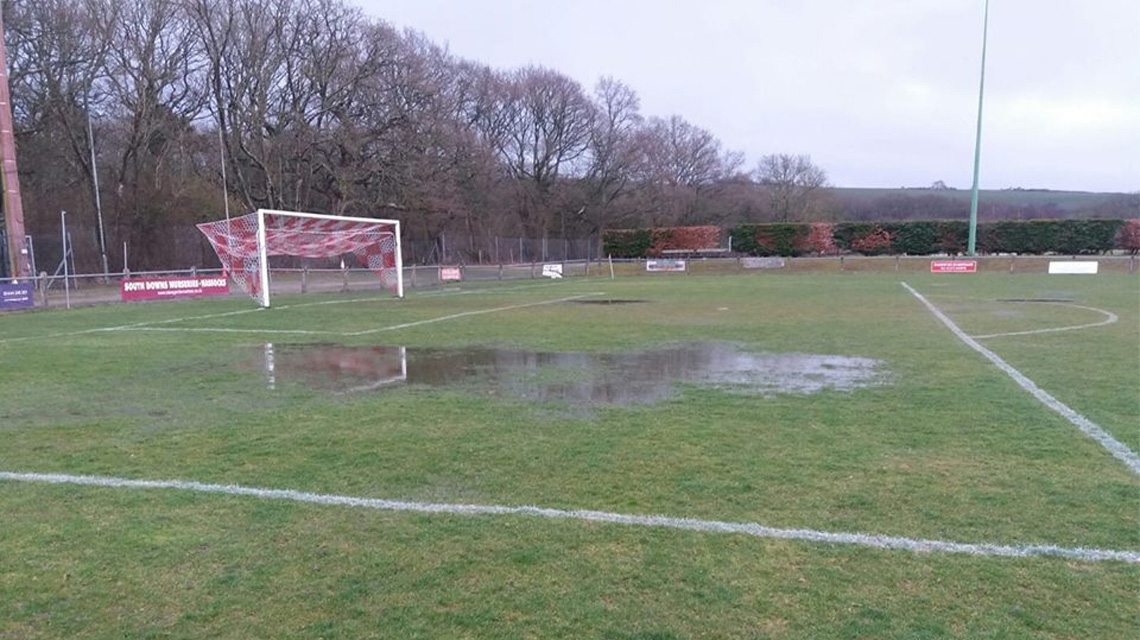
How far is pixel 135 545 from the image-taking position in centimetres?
398

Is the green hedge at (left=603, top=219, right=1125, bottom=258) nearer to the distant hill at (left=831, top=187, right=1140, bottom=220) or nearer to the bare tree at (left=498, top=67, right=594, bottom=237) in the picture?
the bare tree at (left=498, top=67, right=594, bottom=237)

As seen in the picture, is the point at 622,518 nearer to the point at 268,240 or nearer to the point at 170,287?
the point at 268,240

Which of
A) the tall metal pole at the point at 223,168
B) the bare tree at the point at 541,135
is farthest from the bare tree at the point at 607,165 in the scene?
the tall metal pole at the point at 223,168

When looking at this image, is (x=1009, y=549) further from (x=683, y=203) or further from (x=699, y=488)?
(x=683, y=203)

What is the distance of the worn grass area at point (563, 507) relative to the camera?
10.5ft

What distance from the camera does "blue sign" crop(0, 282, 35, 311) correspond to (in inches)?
798

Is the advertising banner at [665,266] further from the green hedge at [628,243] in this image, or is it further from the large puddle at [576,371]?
the large puddle at [576,371]

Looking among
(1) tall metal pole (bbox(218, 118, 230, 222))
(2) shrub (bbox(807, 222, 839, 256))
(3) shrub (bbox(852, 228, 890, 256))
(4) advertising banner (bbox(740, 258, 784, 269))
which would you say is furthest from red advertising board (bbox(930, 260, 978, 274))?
(1) tall metal pole (bbox(218, 118, 230, 222))

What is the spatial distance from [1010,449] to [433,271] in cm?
3049

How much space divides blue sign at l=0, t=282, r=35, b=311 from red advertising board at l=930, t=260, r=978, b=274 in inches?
1512

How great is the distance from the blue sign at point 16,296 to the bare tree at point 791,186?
66.2 m

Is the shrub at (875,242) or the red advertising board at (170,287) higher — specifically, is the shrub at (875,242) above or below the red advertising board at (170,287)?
above

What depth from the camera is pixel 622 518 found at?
4.31m

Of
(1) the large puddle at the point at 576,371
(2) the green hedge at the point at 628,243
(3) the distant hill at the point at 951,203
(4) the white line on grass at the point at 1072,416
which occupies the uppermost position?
(3) the distant hill at the point at 951,203
